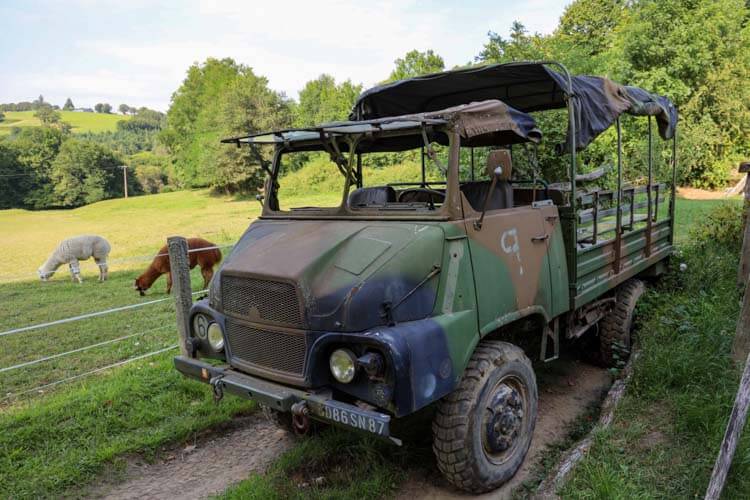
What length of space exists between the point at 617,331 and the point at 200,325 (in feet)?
13.8

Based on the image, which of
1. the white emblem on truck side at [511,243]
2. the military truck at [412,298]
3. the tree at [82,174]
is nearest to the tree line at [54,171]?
the tree at [82,174]

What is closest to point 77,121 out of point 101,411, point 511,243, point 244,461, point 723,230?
point 101,411

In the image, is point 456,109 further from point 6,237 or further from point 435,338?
point 6,237

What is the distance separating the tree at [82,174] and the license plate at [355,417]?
2094 inches

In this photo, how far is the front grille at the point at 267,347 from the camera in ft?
10.4

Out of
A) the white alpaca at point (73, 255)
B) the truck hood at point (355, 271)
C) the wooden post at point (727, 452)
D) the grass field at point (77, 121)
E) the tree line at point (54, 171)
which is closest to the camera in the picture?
the wooden post at point (727, 452)

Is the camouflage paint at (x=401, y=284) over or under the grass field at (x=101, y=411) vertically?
over

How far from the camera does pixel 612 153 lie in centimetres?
1880

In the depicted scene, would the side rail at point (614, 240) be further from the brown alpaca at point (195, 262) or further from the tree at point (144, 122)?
the tree at point (144, 122)

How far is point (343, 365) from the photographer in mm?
3021

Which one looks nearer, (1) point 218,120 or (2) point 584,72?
(2) point 584,72

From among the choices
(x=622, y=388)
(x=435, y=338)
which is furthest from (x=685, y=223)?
(x=435, y=338)

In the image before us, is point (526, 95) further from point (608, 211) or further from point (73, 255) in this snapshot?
point (73, 255)

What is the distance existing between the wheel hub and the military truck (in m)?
0.01
